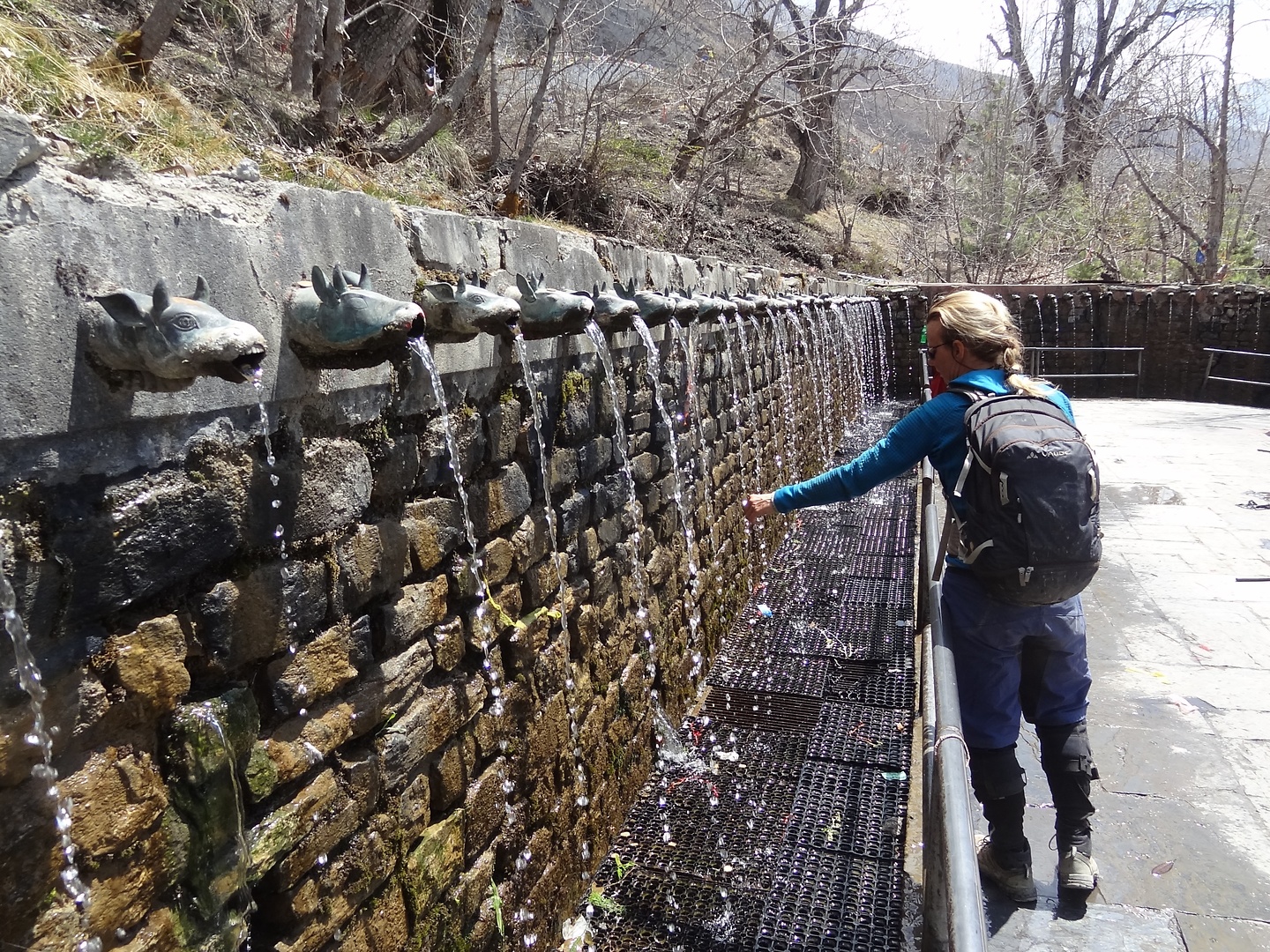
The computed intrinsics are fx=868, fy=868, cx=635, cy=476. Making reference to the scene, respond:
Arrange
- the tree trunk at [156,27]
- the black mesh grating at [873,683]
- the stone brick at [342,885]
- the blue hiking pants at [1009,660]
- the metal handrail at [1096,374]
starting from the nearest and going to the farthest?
the stone brick at [342,885] → the blue hiking pants at [1009,660] → the tree trunk at [156,27] → the black mesh grating at [873,683] → the metal handrail at [1096,374]

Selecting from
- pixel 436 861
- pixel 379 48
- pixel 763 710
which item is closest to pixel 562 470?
pixel 436 861

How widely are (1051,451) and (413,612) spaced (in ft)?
6.57

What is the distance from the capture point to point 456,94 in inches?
217

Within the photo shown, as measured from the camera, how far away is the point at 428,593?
8.26ft

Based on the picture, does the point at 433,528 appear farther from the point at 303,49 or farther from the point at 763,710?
the point at 303,49

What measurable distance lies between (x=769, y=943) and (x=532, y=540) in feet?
5.83

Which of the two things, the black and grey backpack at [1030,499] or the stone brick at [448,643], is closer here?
the stone brick at [448,643]

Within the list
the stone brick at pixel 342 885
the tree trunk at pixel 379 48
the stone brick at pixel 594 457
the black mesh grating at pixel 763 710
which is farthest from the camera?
the tree trunk at pixel 379 48

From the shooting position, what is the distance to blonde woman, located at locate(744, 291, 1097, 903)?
3039mm

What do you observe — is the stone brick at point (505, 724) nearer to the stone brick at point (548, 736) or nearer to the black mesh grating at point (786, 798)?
the stone brick at point (548, 736)

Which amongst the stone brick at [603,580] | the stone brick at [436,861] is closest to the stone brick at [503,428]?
the stone brick at [603,580]

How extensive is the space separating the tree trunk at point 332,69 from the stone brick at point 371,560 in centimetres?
391

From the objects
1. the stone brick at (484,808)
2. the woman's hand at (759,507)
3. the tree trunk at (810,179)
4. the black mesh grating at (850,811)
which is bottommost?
the black mesh grating at (850,811)

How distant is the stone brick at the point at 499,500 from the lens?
2814mm
